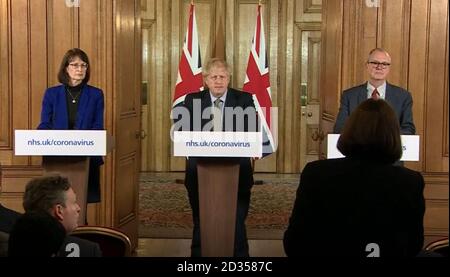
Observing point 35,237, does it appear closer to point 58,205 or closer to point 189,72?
point 58,205

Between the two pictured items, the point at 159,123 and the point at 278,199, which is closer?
the point at 278,199

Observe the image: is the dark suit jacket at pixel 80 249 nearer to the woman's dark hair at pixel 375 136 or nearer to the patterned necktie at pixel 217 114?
the woman's dark hair at pixel 375 136

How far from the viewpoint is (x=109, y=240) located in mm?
2824

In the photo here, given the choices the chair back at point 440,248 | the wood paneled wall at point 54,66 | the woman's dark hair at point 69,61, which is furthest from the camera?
the wood paneled wall at point 54,66

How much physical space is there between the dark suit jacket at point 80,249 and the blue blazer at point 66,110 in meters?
2.49

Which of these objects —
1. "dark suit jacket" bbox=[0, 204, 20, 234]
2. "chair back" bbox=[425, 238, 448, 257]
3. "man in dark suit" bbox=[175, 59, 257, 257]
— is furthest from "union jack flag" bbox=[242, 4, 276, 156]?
"dark suit jacket" bbox=[0, 204, 20, 234]

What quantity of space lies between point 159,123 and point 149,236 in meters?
4.02

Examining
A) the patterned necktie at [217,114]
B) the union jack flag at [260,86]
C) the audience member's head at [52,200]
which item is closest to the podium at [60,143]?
the patterned necktie at [217,114]

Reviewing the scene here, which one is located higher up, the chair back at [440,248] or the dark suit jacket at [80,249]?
the dark suit jacket at [80,249]

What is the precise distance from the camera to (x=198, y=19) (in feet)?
33.3

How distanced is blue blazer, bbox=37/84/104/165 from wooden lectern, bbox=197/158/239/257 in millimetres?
1134

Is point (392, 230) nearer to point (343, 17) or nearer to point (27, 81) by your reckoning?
point (343, 17)

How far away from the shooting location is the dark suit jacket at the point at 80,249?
2443 mm
